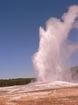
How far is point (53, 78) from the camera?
75625 mm

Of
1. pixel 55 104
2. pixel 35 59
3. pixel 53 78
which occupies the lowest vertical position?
pixel 55 104

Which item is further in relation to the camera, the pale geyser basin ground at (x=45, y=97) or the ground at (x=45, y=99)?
the pale geyser basin ground at (x=45, y=97)

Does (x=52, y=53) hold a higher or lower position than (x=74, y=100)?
higher

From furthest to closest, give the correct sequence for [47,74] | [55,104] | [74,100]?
1. [47,74]
2. [74,100]
3. [55,104]

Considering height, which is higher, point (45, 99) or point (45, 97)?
point (45, 97)

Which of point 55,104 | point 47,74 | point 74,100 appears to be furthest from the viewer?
point 47,74

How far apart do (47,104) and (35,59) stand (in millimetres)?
40330

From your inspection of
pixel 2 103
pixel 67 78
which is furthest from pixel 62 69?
pixel 2 103

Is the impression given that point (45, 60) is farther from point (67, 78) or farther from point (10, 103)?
point (10, 103)

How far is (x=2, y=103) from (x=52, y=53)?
38542mm

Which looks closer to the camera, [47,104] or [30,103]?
[47,104]

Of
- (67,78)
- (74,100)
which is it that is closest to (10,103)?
(74,100)

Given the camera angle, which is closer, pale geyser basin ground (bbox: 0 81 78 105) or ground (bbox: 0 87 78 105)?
ground (bbox: 0 87 78 105)

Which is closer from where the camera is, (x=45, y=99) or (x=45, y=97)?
(x=45, y=99)
